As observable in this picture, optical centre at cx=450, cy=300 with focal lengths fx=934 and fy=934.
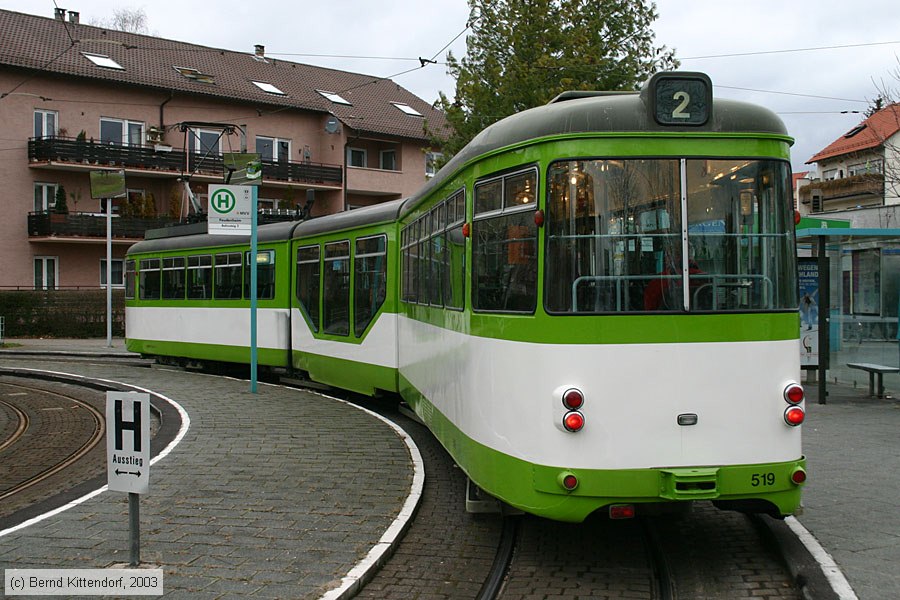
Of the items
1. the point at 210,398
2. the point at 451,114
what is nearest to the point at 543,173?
the point at 210,398

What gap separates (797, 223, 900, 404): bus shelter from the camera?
48.0 feet

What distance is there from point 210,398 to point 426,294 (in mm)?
6605

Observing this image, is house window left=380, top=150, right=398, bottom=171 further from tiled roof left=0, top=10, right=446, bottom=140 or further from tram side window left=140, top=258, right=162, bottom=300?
tram side window left=140, top=258, right=162, bottom=300

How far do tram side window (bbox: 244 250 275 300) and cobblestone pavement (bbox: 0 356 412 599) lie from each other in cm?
509

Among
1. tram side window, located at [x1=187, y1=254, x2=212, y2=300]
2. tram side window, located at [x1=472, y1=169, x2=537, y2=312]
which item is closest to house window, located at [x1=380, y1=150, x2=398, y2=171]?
tram side window, located at [x1=187, y1=254, x2=212, y2=300]

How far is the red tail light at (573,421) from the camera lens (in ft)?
18.4

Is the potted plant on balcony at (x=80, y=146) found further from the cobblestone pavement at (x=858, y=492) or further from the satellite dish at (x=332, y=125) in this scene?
the cobblestone pavement at (x=858, y=492)

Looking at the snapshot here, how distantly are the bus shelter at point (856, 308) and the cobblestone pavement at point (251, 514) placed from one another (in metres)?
7.38

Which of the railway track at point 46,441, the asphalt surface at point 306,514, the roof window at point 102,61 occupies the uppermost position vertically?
the roof window at point 102,61

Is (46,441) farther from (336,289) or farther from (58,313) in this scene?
(58,313)

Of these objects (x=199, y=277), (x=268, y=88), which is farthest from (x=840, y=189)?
(x=199, y=277)

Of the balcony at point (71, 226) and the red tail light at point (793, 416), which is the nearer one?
the red tail light at point (793, 416)

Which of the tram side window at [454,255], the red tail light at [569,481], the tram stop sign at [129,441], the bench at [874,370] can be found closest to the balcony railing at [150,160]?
the bench at [874,370]

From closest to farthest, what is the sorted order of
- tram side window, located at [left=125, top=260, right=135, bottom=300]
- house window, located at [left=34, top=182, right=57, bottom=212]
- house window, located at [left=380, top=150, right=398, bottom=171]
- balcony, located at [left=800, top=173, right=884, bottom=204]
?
tram side window, located at [left=125, top=260, right=135, bottom=300] → house window, located at [left=34, top=182, right=57, bottom=212] → balcony, located at [left=800, top=173, right=884, bottom=204] → house window, located at [left=380, top=150, right=398, bottom=171]
